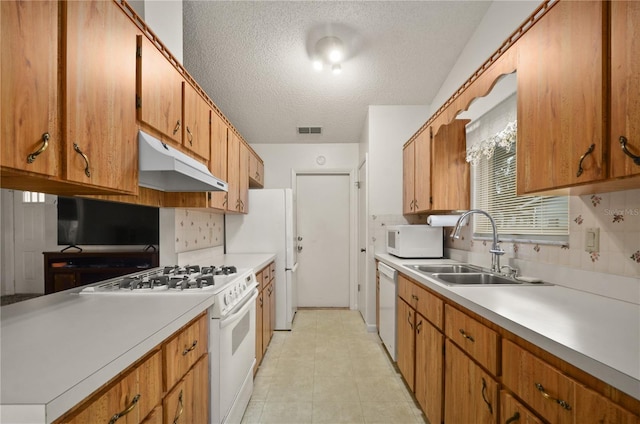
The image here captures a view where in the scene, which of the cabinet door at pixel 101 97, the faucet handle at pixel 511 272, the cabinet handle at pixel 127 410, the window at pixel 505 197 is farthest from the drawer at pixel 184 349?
the window at pixel 505 197

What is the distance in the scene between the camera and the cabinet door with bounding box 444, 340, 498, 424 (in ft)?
3.77

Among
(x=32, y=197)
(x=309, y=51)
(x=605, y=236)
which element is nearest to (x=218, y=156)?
(x=32, y=197)

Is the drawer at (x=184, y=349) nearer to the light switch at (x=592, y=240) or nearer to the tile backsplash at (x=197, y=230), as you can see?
the tile backsplash at (x=197, y=230)

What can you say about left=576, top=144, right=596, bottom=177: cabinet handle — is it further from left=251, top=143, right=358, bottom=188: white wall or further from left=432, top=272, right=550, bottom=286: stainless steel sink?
left=251, top=143, right=358, bottom=188: white wall

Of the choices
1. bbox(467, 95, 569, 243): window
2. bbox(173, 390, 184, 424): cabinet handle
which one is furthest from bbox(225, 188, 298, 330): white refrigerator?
bbox(173, 390, 184, 424): cabinet handle

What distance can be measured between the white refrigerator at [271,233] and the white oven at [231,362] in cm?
130

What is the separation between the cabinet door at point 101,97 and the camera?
37.8 inches

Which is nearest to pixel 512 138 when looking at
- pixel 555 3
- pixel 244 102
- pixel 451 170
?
pixel 451 170

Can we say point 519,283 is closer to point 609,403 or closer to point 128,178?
point 609,403

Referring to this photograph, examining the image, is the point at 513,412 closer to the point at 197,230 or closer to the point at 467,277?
the point at 467,277

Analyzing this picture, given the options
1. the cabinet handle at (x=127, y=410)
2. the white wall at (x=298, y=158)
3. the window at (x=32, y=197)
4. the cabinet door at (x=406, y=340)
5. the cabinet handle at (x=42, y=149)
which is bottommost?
the cabinet door at (x=406, y=340)

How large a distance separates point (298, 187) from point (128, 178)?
126 inches

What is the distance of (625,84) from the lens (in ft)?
2.97

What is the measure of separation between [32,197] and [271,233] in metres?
2.30
